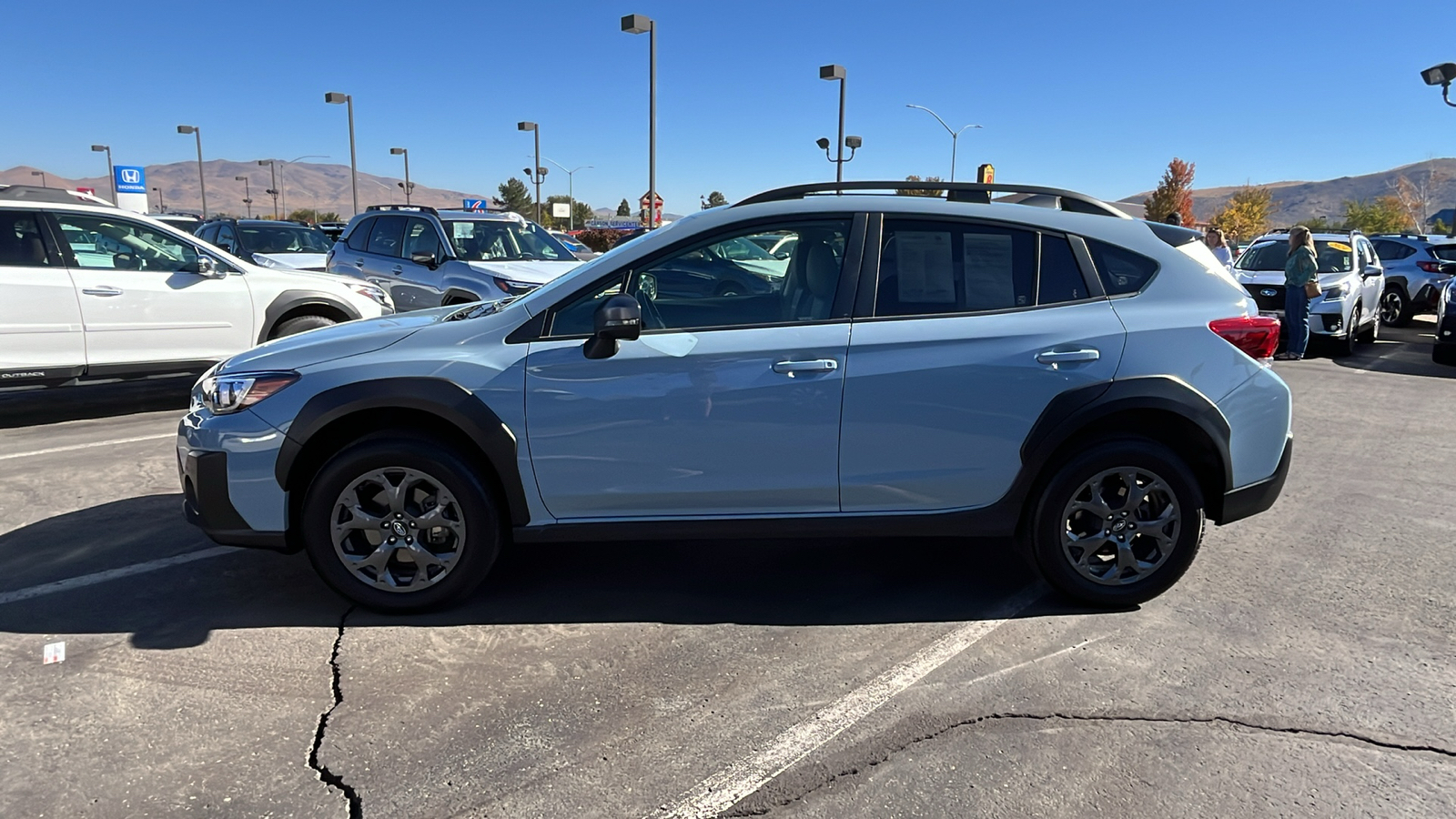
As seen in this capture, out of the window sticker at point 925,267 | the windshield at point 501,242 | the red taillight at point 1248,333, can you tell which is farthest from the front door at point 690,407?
the windshield at point 501,242

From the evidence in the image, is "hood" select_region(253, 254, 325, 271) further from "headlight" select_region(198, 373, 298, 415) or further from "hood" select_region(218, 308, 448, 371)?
"headlight" select_region(198, 373, 298, 415)

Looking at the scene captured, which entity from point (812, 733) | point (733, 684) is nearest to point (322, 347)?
point (733, 684)

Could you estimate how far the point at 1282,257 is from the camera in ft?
46.8

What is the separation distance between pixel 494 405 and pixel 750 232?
48.2 inches

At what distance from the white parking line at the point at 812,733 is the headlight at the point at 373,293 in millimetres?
6907

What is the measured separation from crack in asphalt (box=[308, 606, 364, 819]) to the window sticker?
2522mm

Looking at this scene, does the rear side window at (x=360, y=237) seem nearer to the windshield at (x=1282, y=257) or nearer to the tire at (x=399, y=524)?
the tire at (x=399, y=524)

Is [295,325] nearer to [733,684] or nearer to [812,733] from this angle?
[733,684]

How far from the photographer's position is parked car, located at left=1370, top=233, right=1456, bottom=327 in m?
16.5

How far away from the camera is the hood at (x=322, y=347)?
3.86 metres

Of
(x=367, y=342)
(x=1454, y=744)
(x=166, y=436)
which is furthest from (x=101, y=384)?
(x=1454, y=744)

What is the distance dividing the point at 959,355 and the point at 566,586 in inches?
76.2

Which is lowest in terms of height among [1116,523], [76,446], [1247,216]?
[76,446]

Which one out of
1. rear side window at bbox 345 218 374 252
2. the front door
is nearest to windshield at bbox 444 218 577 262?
rear side window at bbox 345 218 374 252
